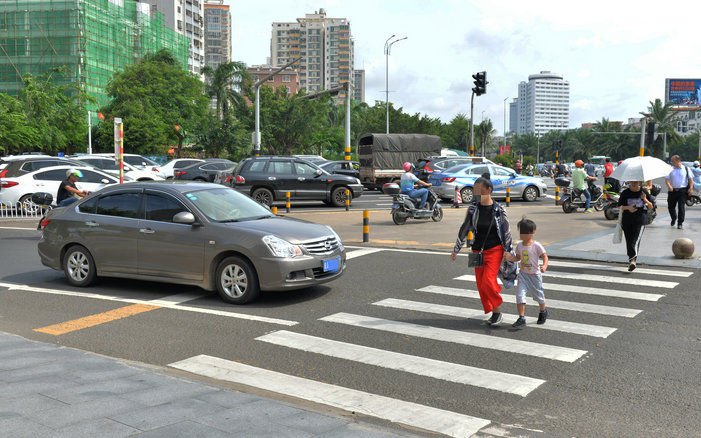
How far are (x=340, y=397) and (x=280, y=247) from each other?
133 inches

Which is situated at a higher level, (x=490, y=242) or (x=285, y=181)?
(x=285, y=181)

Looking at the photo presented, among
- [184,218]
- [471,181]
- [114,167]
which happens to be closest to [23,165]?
[114,167]

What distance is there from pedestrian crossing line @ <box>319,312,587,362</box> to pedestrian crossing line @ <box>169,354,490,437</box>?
1785mm

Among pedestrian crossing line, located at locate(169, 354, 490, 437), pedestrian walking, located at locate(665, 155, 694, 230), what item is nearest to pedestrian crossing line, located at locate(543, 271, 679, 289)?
pedestrian crossing line, located at locate(169, 354, 490, 437)

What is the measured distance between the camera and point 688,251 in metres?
11.6

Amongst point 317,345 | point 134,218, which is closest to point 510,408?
point 317,345

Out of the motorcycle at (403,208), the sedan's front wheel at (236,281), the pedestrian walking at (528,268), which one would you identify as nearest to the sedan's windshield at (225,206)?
the sedan's front wheel at (236,281)

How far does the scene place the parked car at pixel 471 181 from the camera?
25.1 m

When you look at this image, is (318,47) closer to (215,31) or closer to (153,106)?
(215,31)

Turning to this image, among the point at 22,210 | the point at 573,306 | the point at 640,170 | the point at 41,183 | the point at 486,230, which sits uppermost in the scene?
the point at 640,170

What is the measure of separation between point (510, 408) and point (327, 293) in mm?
4518

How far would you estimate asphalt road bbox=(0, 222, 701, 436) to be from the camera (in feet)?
16.4

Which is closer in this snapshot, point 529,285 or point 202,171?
point 529,285

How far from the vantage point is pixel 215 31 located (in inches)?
6841
